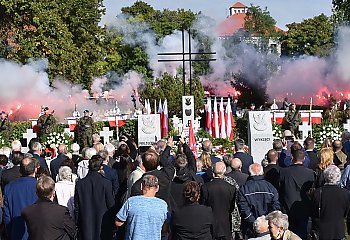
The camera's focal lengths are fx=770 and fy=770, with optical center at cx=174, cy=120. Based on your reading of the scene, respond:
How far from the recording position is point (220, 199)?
972 cm

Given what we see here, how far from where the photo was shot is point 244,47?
178ft

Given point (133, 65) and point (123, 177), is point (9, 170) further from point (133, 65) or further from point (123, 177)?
point (133, 65)

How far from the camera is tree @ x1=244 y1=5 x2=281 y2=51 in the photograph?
239ft

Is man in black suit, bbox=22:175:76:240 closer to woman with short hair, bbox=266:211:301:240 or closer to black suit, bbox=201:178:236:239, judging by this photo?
black suit, bbox=201:178:236:239

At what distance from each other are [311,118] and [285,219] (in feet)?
55.8

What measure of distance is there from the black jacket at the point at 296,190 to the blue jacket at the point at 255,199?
0.54m

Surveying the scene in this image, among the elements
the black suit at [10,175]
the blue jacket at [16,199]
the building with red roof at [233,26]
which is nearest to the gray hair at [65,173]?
the blue jacket at [16,199]

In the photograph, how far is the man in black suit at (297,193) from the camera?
33.9ft

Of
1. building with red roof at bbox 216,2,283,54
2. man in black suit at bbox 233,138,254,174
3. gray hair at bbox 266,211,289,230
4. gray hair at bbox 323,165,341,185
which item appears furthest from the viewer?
building with red roof at bbox 216,2,283,54

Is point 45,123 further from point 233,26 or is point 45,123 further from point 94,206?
point 233,26

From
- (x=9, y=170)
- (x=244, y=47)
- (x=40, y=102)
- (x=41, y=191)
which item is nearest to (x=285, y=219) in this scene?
(x=41, y=191)

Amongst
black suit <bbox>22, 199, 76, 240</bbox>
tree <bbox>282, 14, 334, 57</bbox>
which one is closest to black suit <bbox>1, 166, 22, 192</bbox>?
black suit <bbox>22, 199, 76, 240</bbox>

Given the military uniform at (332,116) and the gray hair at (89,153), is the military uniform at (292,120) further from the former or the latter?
the gray hair at (89,153)

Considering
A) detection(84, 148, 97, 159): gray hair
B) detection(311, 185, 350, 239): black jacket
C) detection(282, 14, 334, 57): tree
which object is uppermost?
detection(282, 14, 334, 57): tree
